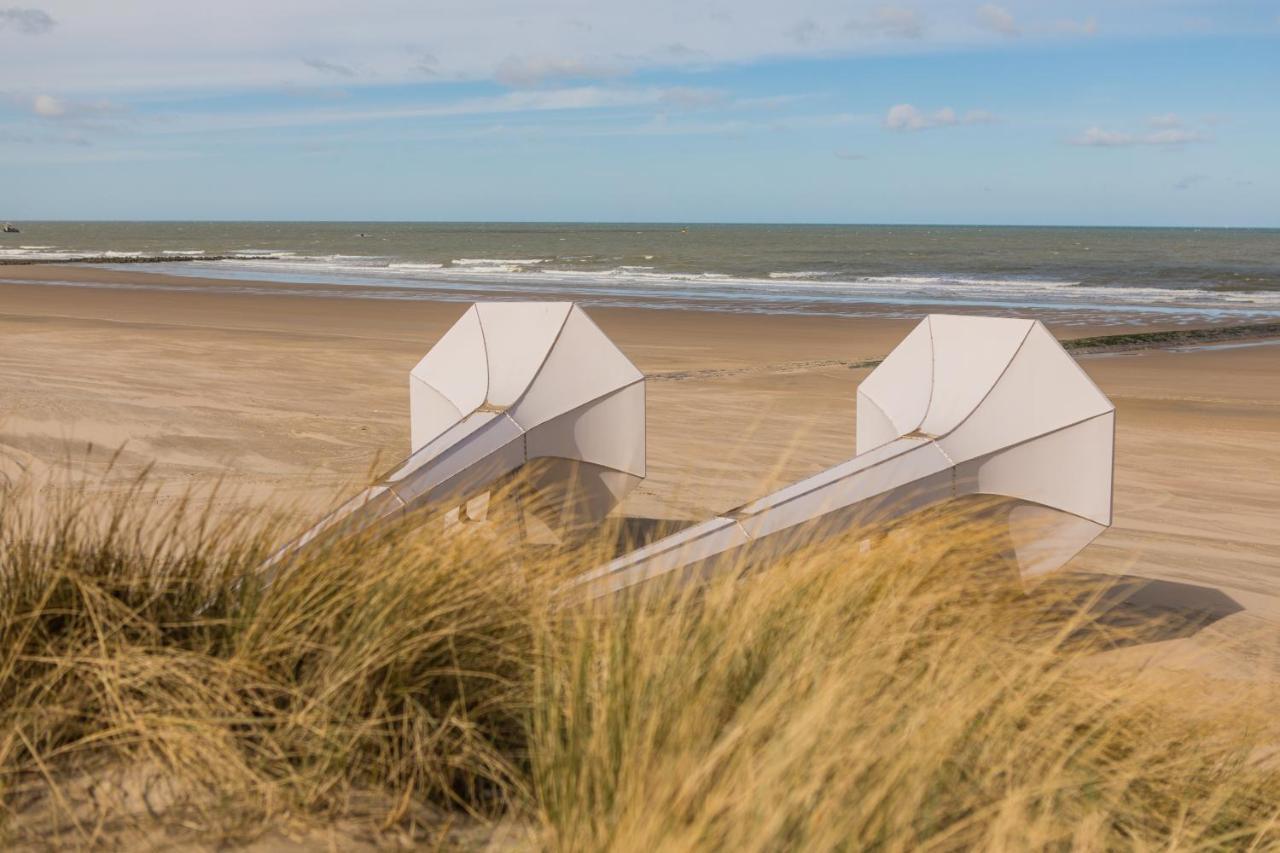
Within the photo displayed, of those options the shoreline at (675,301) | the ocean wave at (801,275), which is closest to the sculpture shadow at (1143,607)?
the shoreline at (675,301)

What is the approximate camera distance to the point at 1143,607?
5711mm

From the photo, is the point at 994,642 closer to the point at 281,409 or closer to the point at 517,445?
the point at 517,445

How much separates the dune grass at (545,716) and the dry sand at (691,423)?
474mm

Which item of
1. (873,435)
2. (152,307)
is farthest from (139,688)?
(152,307)

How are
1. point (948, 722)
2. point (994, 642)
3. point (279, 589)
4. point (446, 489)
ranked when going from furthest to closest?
point (446, 489), point (994, 642), point (279, 589), point (948, 722)

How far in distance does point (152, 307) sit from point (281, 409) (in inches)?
627

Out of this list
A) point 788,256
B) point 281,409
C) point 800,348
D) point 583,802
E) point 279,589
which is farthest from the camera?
point 788,256

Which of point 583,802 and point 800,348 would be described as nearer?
point 583,802

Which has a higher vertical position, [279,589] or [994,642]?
[279,589]

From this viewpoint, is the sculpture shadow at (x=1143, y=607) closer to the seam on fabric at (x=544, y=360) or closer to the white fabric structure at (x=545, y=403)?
the white fabric structure at (x=545, y=403)

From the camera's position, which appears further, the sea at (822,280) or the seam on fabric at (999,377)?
the sea at (822,280)

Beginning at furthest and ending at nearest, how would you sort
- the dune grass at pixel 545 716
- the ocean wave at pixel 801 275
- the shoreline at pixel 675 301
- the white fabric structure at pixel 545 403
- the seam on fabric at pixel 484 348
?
the ocean wave at pixel 801 275, the shoreline at pixel 675 301, the seam on fabric at pixel 484 348, the white fabric structure at pixel 545 403, the dune grass at pixel 545 716

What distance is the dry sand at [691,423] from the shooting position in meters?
6.47

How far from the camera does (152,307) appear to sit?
2494 cm
